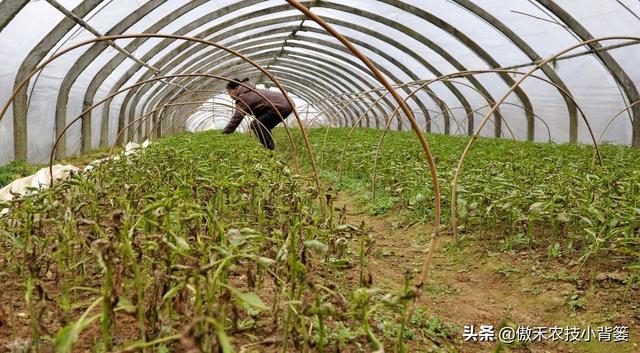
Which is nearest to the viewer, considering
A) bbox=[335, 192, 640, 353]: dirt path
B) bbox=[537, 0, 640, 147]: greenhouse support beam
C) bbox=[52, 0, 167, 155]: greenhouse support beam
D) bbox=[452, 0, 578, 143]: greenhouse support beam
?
bbox=[335, 192, 640, 353]: dirt path

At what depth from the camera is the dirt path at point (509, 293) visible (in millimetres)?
2729

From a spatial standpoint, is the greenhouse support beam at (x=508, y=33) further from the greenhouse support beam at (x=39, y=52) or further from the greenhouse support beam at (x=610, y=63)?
the greenhouse support beam at (x=39, y=52)

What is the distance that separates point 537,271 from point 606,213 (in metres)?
0.59

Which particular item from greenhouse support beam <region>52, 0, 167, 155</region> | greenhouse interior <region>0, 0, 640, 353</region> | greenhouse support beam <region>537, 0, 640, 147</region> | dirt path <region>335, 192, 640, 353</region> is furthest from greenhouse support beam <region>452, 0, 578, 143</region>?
dirt path <region>335, 192, 640, 353</region>

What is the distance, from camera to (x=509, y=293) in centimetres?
340

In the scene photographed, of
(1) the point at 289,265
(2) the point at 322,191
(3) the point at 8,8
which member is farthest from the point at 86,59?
(1) the point at 289,265

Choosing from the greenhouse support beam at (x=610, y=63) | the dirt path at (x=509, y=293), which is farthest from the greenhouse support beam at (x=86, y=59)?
the dirt path at (x=509, y=293)

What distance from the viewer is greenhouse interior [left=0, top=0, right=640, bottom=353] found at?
6.26 ft

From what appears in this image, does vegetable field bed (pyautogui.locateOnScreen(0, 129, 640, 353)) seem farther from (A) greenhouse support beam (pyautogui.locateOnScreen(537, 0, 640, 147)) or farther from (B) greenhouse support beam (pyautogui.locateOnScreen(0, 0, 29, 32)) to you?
(A) greenhouse support beam (pyautogui.locateOnScreen(537, 0, 640, 147))

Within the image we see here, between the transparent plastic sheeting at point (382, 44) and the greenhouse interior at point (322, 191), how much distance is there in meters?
0.05

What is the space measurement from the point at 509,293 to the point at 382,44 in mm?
13735

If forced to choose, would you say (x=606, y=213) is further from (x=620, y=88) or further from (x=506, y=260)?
(x=620, y=88)

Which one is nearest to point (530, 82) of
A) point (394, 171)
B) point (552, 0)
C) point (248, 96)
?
point (552, 0)

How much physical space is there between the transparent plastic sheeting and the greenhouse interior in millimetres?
54
